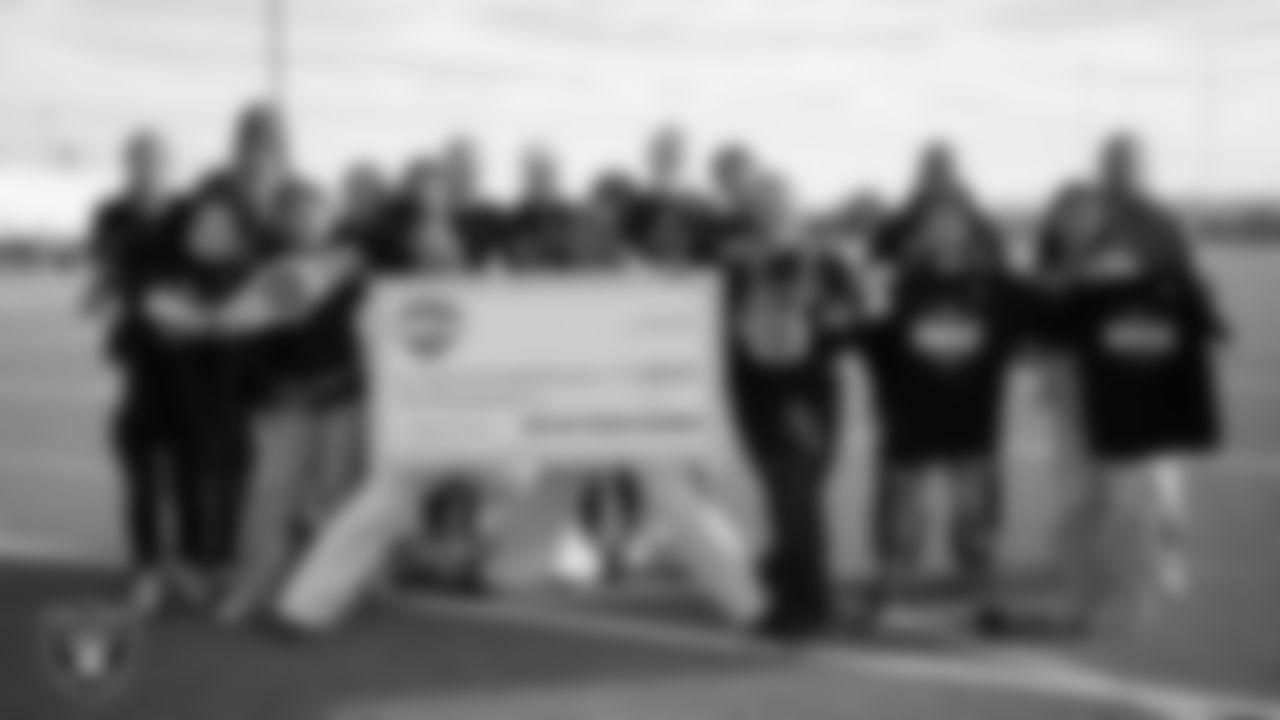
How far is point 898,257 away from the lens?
23.4ft

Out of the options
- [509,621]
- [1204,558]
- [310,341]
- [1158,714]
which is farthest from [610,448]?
[1204,558]

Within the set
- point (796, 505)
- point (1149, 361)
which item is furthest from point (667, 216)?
point (1149, 361)

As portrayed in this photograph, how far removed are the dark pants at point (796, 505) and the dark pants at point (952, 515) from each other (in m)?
0.58

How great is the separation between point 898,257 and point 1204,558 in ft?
7.20

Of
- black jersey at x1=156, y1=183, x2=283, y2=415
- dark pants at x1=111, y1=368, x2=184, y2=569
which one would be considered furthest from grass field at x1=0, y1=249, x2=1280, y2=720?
black jersey at x1=156, y1=183, x2=283, y2=415

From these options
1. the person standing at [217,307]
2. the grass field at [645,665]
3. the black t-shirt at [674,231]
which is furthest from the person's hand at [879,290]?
the person standing at [217,307]

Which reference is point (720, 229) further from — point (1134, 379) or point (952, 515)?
point (1134, 379)

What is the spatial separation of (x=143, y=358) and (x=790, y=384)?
2652 mm

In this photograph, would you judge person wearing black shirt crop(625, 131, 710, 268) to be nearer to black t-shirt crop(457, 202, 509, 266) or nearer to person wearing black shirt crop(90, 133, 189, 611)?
black t-shirt crop(457, 202, 509, 266)

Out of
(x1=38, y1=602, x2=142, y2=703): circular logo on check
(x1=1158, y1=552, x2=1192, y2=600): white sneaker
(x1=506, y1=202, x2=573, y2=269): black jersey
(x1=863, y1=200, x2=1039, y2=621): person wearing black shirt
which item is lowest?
(x1=1158, y1=552, x2=1192, y2=600): white sneaker

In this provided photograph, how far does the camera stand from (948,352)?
7.02 metres

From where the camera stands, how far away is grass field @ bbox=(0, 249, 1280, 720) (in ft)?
18.4

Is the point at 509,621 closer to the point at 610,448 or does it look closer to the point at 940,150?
the point at 610,448

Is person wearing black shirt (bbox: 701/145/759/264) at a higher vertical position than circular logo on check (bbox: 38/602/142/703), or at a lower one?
higher
